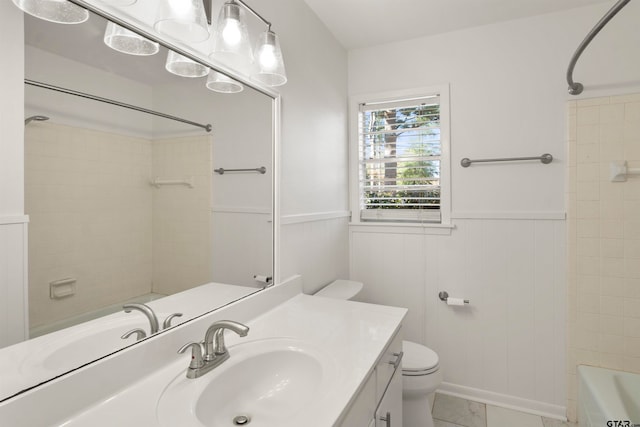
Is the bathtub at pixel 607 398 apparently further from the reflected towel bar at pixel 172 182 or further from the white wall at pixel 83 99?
the white wall at pixel 83 99

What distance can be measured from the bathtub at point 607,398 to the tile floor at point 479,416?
0.22 meters

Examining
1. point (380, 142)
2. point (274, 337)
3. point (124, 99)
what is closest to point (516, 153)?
point (380, 142)

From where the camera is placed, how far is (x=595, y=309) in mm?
1907

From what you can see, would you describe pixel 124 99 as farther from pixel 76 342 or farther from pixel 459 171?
pixel 459 171

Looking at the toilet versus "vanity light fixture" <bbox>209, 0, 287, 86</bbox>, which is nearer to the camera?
"vanity light fixture" <bbox>209, 0, 287, 86</bbox>

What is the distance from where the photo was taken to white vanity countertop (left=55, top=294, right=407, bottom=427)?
2.47 feet

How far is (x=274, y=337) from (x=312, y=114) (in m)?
1.29

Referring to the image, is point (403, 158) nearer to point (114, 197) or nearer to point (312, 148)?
point (312, 148)

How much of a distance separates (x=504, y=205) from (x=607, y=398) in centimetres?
109

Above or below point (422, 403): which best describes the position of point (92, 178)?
above

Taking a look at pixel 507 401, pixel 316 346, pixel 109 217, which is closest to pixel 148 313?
pixel 109 217

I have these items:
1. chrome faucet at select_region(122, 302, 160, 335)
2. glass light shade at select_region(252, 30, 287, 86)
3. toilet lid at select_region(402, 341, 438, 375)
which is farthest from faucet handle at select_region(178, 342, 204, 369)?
toilet lid at select_region(402, 341, 438, 375)

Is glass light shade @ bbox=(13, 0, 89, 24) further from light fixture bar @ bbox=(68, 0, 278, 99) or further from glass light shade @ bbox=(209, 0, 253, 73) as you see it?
glass light shade @ bbox=(209, 0, 253, 73)

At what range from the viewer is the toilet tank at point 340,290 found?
1.97m
